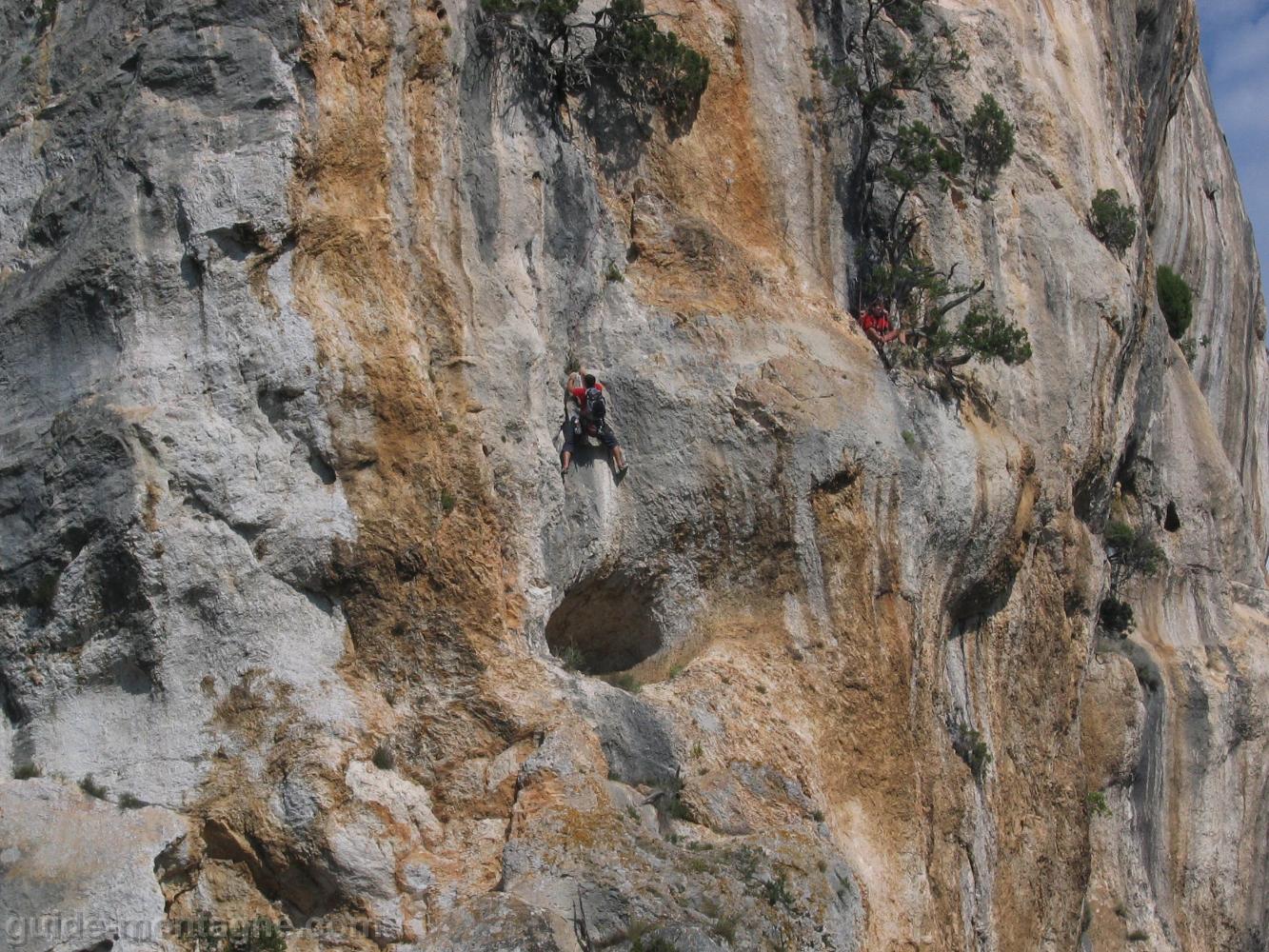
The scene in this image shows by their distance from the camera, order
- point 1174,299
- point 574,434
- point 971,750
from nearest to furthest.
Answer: point 574,434
point 971,750
point 1174,299

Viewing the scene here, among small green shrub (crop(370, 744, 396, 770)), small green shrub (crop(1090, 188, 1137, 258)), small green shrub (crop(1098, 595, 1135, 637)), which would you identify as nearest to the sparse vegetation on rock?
small green shrub (crop(1090, 188, 1137, 258))

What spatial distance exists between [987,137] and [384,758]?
1263 cm

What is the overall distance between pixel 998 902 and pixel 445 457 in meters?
8.64

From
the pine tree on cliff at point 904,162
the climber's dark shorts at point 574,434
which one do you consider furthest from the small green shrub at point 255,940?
the pine tree on cliff at point 904,162

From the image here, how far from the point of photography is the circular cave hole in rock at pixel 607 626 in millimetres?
16375

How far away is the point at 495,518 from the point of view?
1448cm

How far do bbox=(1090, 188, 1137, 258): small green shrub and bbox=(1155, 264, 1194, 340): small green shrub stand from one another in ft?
31.3

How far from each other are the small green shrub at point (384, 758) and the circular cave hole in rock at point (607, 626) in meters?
3.26

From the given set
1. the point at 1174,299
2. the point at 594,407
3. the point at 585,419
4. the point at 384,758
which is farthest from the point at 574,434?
the point at 1174,299

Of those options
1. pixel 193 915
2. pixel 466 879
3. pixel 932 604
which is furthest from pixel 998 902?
pixel 193 915

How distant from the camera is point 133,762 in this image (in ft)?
41.7

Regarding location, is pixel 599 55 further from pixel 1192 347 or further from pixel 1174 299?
pixel 1192 347

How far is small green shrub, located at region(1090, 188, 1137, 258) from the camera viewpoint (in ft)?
72.0

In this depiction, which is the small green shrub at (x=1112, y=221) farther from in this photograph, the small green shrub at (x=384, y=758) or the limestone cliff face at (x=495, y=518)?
the small green shrub at (x=384, y=758)
